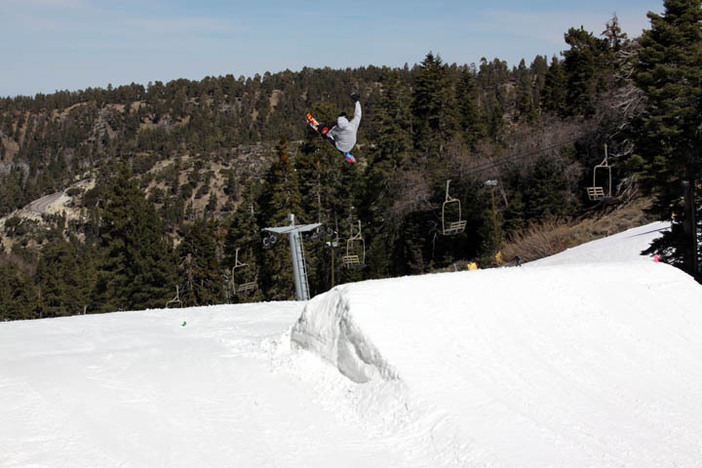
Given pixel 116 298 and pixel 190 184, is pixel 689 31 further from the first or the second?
pixel 190 184

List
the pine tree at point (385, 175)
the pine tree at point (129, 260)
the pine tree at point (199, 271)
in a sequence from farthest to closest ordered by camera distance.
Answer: the pine tree at point (199, 271) < the pine tree at point (129, 260) < the pine tree at point (385, 175)

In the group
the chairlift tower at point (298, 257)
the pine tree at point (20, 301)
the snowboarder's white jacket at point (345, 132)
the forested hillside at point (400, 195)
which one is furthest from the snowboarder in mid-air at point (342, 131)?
the pine tree at point (20, 301)

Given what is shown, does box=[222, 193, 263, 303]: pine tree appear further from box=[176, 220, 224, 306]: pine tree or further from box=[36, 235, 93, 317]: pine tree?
box=[36, 235, 93, 317]: pine tree

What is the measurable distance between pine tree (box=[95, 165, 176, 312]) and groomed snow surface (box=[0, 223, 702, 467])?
5379 cm

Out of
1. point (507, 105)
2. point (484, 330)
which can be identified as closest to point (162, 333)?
point (484, 330)

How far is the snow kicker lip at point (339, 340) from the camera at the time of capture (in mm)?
7977

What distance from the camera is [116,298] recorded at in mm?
63219

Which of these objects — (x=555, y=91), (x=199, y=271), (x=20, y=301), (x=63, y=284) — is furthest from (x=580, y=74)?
(x=20, y=301)

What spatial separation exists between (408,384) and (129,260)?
201ft

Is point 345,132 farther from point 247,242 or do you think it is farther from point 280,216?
point 247,242

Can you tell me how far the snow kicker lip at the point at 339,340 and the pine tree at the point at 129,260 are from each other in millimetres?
56275

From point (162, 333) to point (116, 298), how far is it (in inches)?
2152

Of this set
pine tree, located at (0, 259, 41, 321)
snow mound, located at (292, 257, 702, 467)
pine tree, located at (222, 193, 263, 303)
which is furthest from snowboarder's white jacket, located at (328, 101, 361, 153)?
pine tree, located at (0, 259, 41, 321)

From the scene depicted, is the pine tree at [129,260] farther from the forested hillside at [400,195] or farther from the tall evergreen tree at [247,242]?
the tall evergreen tree at [247,242]
